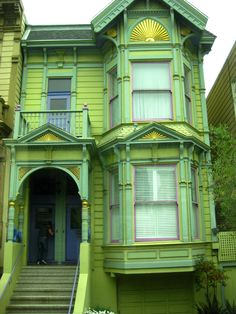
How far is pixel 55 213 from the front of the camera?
14078 mm

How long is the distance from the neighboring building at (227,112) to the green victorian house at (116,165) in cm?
45

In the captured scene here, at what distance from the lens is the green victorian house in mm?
11820

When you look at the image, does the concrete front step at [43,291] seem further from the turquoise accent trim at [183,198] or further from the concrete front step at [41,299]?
→ the turquoise accent trim at [183,198]

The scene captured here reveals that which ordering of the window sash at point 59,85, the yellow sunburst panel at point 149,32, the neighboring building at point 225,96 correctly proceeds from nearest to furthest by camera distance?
1. the yellow sunburst panel at point 149,32
2. the window sash at point 59,85
3. the neighboring building at point 225,96

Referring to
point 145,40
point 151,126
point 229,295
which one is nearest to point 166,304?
point 229,295

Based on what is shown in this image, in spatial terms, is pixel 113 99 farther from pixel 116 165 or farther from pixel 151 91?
pixel 116 165

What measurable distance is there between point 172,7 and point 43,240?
9509 millimetres

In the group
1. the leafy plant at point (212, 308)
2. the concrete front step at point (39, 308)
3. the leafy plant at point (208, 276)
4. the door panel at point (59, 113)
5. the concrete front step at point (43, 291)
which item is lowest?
the leafy plant at point (212, 308)

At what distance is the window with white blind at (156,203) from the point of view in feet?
39.7

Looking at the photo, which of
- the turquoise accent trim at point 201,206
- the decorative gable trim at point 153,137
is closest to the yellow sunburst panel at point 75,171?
the decorative gable trim at point 153,137

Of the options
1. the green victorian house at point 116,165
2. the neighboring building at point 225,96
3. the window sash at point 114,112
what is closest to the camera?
the green victorian house at point 116,165

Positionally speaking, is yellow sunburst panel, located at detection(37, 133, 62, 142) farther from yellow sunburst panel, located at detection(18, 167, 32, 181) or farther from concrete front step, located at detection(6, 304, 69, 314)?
concrete front step, located at detection(6, 304, 69, 314)

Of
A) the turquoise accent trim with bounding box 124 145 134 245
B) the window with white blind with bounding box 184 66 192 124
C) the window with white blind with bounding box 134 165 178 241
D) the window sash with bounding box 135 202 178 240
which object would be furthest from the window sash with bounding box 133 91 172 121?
the window sash with bounding box 135 202 178 240

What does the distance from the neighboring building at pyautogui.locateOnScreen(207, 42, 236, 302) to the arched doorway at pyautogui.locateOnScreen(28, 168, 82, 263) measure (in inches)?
203
